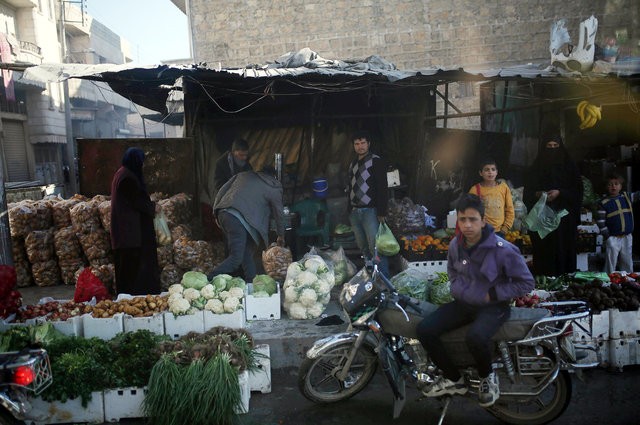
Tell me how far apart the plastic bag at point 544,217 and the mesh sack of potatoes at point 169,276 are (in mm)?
5199

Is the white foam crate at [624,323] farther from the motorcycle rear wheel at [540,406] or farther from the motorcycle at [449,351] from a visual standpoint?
the motorcycle rear wheel at [540,406]

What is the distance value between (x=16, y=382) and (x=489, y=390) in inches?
128

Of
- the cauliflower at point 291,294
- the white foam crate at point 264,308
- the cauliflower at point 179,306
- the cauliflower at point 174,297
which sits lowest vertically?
the white foam crate at point 264,308

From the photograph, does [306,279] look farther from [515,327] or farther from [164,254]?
[164,254]

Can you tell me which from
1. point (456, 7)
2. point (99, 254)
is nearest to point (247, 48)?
point (456, 7)

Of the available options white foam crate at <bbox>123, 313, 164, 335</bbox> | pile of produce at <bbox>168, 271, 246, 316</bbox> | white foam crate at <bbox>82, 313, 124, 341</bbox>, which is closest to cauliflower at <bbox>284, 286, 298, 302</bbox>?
pile of produce at <bbox>168, 271, 246, 316</bbox>

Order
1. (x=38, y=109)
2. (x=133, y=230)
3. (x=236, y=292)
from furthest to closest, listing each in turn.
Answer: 1. (x=38, y=109)
2. (x=133, y=230)
3. (x=236, y=292)

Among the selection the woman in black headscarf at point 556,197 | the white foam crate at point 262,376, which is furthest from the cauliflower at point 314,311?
the woman in black headscarf at point 556,197

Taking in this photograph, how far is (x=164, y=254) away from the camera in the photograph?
25.7 feet

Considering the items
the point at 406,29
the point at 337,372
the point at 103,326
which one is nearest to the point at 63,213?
the point at 103,326

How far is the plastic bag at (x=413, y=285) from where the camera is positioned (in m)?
5.65

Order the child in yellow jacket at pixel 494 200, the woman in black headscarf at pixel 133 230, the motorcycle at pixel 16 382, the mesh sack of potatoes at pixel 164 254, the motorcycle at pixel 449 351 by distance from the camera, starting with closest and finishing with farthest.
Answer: the motorcycle at pixel 16 382 → the motorcycle at pixel 449 351 → the child in yellow jacket at pixel 494 200 → the woman in black headscarf at pixel 133 230 → the mesh sack of potatoes at pixel 164 254

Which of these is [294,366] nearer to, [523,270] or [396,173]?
[523,270]

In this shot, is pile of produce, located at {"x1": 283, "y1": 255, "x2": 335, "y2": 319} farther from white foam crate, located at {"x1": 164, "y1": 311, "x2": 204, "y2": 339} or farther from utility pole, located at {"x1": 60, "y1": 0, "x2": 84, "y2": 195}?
utility pole, located at {"x1": 60, "y1": 0, "x2": 84, "y2": 195}
